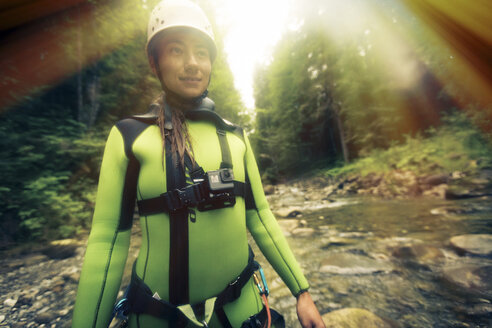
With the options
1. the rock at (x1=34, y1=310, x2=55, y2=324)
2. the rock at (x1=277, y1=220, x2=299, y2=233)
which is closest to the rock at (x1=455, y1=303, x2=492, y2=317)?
the rock at (x1=277, y1=220, x2=299, y2=233)

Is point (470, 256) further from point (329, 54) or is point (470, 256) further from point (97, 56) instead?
point (329, 54)

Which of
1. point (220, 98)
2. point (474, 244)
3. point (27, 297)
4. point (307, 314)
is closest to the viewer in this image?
point (307, 314)

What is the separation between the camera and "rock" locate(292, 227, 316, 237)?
6177 mm

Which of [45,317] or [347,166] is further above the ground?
[347,166]

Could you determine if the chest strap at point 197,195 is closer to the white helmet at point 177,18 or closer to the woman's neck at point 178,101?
the woman's neck at point 178,101

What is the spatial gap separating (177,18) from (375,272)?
458cm

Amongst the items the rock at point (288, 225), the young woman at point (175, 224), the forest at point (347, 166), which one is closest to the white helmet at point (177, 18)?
the young woman at point (175, 224)

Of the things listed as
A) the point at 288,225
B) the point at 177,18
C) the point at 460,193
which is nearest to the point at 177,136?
the point at 177,18

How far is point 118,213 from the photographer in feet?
3.87

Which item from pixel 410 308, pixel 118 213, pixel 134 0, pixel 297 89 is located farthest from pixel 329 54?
pixel 118 213

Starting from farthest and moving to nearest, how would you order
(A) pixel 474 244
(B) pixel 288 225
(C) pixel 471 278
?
(B) pixel 288 225, (A) pixel 474 244, (C) pixel 471 278

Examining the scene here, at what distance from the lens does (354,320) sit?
2.48m

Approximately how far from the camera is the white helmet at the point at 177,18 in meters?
1.42

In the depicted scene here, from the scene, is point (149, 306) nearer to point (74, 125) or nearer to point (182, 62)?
point (182, 62)
